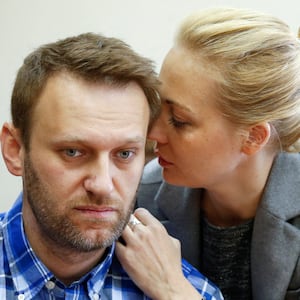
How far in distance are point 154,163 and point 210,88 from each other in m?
0.41

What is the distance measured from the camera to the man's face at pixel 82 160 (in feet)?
3.13

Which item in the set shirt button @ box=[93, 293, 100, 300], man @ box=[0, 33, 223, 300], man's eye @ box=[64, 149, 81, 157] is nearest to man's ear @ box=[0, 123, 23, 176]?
man @ box=[0, 33, 223, 300]

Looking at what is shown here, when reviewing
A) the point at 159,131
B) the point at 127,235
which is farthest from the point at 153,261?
the point at 159,131

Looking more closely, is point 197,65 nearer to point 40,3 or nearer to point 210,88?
point 210,88

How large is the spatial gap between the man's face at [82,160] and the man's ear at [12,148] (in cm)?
5

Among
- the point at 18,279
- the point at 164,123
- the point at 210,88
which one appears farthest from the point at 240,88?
the point at 18,279

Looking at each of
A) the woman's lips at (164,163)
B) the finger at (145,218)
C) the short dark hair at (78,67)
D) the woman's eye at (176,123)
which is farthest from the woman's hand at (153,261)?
the short dark hair at (78,67)

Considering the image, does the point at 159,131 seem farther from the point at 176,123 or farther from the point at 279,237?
the point at 279,237

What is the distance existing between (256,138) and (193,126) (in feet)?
0.49

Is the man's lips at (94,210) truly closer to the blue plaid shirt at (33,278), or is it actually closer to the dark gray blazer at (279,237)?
the blue plaid shirt at (33,278)

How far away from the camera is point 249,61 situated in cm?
116

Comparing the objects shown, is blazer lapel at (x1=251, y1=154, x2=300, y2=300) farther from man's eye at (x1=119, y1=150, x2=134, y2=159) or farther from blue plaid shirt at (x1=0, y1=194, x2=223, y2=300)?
man's eye at (x1=119, y1=150, x2=134, y2=159)

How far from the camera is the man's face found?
37.5 inches

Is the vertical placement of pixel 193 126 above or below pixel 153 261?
above
